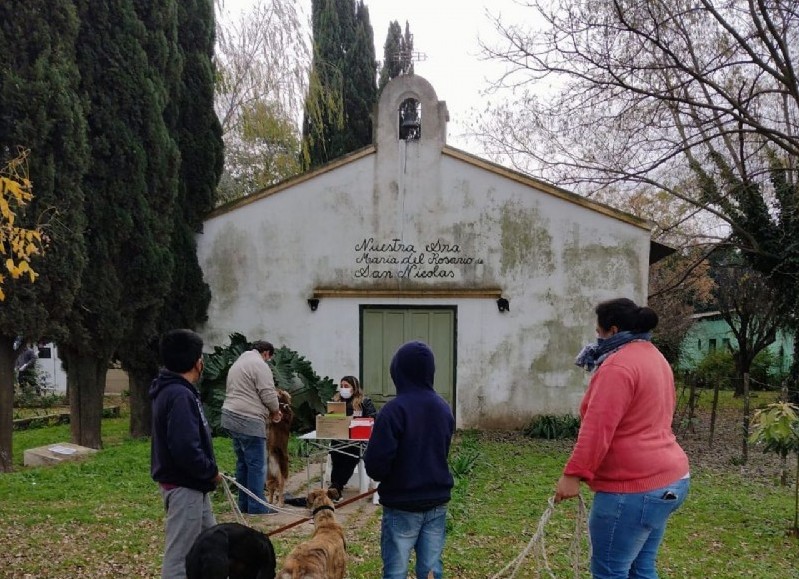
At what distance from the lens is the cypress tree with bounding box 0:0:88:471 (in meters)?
10.1

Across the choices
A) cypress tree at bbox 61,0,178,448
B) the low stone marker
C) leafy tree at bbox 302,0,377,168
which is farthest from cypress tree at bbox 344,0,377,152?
the low stone marker

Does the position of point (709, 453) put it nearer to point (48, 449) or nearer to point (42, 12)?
point (48, 449)

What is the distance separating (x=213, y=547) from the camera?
12.1ft

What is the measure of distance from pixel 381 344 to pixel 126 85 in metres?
6.57

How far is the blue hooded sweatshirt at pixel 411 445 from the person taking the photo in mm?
3924

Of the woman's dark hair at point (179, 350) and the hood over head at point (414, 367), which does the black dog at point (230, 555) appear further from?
the hood over head at point (414, 367)

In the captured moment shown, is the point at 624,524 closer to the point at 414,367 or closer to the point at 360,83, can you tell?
the point at 414,367

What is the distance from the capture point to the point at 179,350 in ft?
13.8

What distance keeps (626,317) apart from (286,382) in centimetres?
942

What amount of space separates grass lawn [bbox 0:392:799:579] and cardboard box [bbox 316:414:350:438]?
38.8 inches

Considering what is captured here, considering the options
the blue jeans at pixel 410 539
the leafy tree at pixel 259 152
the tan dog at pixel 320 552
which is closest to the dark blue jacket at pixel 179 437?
the tan dog at pixel 320 552

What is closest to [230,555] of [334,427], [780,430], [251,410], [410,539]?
[410,539]

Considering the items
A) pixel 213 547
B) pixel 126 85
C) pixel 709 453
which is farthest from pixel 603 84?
pixel 213 547

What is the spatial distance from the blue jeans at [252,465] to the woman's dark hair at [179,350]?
318 cm
